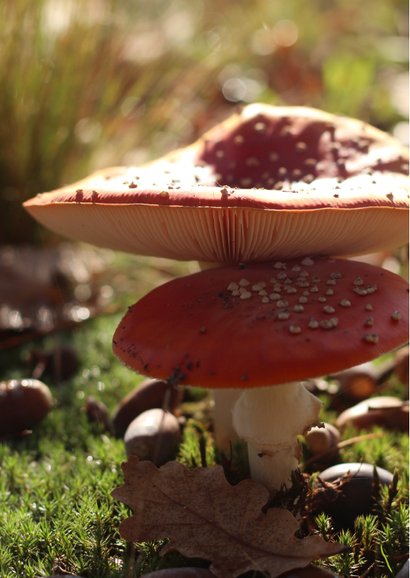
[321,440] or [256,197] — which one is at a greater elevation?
→ [256,197]

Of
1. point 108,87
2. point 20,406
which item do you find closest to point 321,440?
point 20,406

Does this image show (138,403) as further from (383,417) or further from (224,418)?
(383,417)

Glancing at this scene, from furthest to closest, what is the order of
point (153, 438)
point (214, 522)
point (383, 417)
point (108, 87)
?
1. point (108, 87)
2. point (383, 417)
3. point (153, 438)
4. point (214, 522)

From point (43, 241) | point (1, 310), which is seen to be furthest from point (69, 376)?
point (43, 241)

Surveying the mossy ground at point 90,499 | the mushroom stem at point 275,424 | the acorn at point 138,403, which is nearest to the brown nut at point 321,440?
the mossy ground at point 90,499

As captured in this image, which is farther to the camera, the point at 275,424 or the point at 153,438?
the point at 153,438

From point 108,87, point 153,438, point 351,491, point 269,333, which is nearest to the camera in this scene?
point 269,333

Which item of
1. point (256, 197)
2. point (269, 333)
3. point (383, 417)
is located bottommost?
point (383, 417)

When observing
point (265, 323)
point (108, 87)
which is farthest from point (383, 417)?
point (108, 87)
